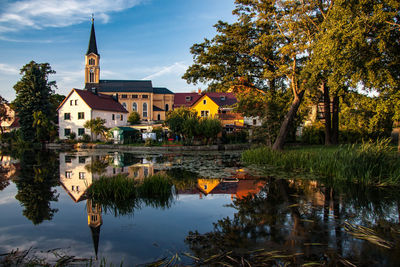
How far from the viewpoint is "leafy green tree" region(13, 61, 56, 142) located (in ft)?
132

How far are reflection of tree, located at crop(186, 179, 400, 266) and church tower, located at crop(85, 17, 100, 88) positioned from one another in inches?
3074

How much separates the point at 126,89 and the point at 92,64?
12308 millimetres

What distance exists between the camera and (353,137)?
25953 mm

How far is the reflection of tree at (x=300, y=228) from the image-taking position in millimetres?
3820

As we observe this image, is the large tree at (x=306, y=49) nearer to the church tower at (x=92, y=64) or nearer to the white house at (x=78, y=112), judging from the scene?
the white house at (x=78, y=112)

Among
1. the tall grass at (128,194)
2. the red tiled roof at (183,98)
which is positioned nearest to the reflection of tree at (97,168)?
the tall grass at (128,194)

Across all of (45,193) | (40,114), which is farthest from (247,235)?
(40,114)

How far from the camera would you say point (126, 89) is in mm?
75562

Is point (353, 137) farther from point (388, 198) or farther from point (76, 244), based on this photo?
point (76, 244)

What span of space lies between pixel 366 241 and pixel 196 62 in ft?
57.4

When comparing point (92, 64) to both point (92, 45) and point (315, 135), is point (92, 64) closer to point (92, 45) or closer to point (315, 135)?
point (92, 45)

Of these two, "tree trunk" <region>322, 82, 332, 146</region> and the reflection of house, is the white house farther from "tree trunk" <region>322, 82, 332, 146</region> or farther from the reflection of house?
"tree trunk" <region>322, 82, 332, 146</region>

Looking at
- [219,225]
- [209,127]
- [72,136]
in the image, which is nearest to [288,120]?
[209,127]

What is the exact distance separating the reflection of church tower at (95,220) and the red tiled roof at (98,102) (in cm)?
3975
